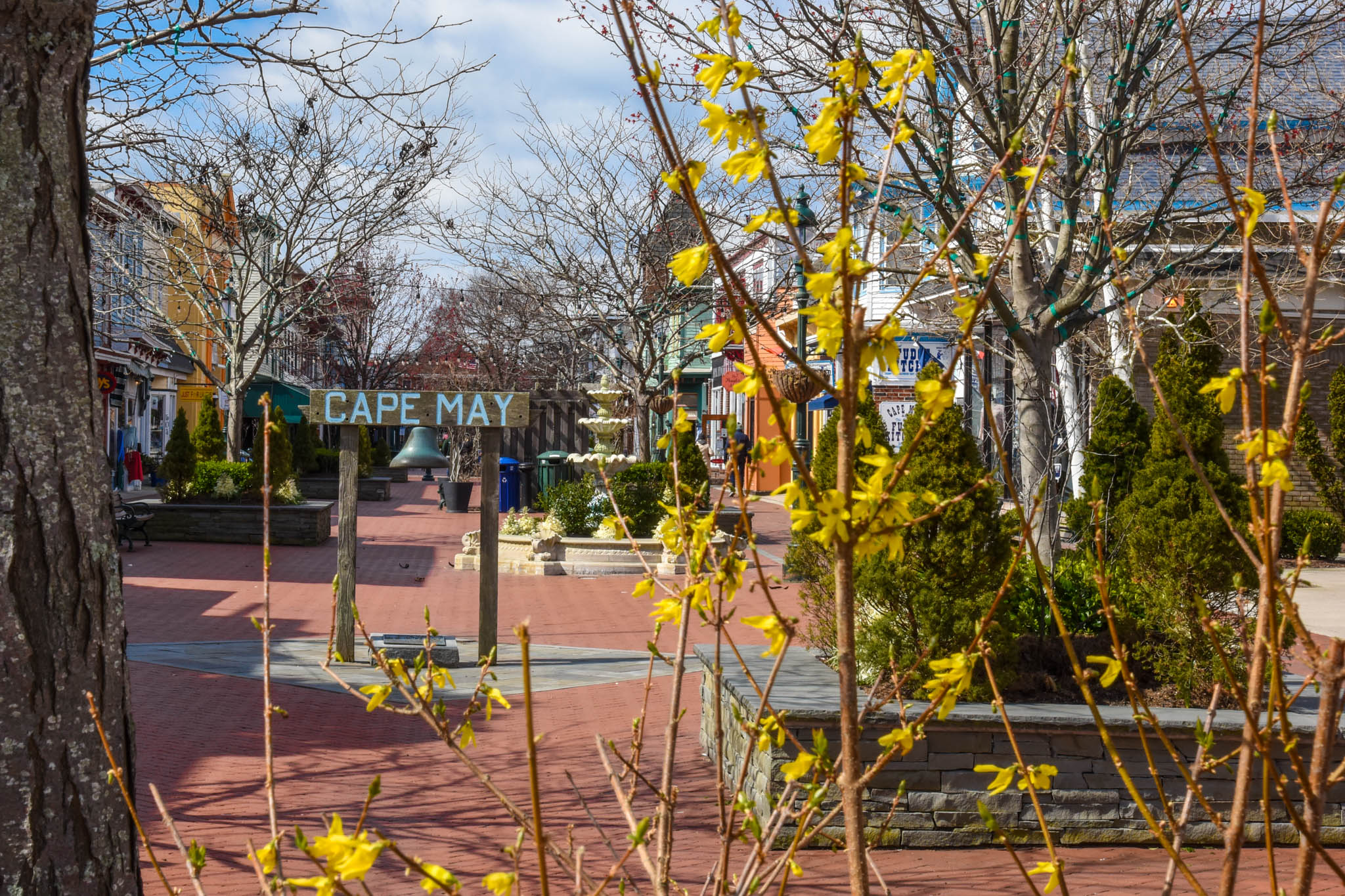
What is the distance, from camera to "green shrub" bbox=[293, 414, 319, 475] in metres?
35.2

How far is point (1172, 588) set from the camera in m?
7.02

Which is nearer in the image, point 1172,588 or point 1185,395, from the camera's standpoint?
point 1172,588

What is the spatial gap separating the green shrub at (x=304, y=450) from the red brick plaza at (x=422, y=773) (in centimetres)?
2201

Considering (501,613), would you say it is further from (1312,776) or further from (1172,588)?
(1312,776)

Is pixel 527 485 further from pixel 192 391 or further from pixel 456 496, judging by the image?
pixel 192 391

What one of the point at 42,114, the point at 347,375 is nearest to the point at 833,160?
the point at 42,114

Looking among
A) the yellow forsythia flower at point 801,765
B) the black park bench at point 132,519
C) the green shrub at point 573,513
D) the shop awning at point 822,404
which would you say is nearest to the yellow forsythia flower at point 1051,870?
the yellow forsythia flower at point 801,765

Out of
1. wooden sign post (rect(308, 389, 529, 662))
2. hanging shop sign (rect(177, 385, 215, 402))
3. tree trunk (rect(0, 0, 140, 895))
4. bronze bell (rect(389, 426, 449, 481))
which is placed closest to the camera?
tree trunk (rect(0, 0, 140, 895))

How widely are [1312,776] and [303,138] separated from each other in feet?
77.0

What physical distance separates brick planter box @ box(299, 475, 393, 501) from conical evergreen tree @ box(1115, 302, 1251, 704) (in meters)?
26.4

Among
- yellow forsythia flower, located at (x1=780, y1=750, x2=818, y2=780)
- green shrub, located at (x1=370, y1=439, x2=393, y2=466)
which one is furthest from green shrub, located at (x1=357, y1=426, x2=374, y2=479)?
yellow forsythia flower, located at (x1=780, y1=750, x2=818, y2=780)

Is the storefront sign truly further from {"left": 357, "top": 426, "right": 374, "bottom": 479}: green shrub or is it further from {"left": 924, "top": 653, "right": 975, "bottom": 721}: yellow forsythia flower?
{"left": 924, "top": 653, "right": 975, "bottom": 721}: yellow forsythia flower

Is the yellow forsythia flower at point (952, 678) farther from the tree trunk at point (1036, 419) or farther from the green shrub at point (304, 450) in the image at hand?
the green shrub at point (304, 450)

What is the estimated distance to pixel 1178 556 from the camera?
7.22 m
